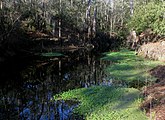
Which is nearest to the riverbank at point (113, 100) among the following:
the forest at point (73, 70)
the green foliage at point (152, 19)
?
the forest at point (73, 70)

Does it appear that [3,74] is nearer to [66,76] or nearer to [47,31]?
[66,76]

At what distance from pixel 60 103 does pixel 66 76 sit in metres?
9.93

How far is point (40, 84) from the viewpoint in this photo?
23312 mm

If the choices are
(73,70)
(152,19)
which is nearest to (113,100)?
(73,70)

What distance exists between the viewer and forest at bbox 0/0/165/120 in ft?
50.3

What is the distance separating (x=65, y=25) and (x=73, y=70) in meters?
32.8

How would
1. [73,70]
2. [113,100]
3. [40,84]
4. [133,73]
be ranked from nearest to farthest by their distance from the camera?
[113,100], [40,84], [133,73], [73,70]

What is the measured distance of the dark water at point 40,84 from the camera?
1550cm

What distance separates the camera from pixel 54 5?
199ft

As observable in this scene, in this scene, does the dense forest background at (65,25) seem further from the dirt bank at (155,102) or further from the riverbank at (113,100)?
the dirt bank at (155,102)

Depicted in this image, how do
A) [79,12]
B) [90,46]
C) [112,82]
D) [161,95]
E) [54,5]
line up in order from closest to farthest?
[161,95] → [112,82] → [90,46] → [54,5] → [79,12]

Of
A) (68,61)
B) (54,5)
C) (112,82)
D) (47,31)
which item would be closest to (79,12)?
(54,5)

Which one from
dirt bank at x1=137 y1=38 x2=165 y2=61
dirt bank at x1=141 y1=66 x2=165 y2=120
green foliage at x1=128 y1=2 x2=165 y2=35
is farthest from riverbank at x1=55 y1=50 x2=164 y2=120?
green foliage at x1=128 y1=2 x2=165 y2=35

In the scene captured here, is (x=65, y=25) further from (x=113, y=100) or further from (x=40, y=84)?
(x=113, y=100)
